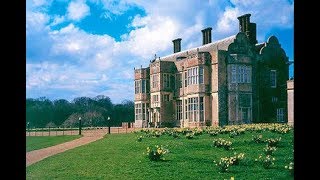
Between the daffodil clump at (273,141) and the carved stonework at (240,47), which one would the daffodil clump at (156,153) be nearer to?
the daffodil clump at (273,141)

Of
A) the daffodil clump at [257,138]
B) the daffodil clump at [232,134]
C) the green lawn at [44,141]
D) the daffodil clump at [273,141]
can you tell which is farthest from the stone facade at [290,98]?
the green lawn at [44,141]

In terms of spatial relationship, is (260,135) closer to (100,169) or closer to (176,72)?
(100,169)

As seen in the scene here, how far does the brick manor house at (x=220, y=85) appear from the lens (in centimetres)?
979

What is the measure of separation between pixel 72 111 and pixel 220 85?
10064 mm

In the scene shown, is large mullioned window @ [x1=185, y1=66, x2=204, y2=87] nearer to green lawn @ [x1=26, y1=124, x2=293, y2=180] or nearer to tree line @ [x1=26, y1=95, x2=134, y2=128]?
green lawn @ [x1=26, y1=124, x2=293, y2=180]

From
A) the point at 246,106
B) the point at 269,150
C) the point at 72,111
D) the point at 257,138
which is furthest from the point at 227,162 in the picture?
the point at 72,111

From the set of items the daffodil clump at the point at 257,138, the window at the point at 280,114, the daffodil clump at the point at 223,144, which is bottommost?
the daffodil clump at the point at 223,144

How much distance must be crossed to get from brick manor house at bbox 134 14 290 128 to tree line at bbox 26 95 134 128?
68 centimetres

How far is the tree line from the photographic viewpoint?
7617 millimetres

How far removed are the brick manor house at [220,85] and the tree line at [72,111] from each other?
68 centimetres

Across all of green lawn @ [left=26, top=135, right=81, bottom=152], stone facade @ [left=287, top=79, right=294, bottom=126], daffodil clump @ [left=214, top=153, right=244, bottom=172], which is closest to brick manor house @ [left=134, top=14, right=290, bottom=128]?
stone facade @ [left=287, top=79, right=294, bottom=126]

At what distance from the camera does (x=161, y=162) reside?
26.3ft

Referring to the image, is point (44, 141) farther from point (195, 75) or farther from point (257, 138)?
point (257, 138)
